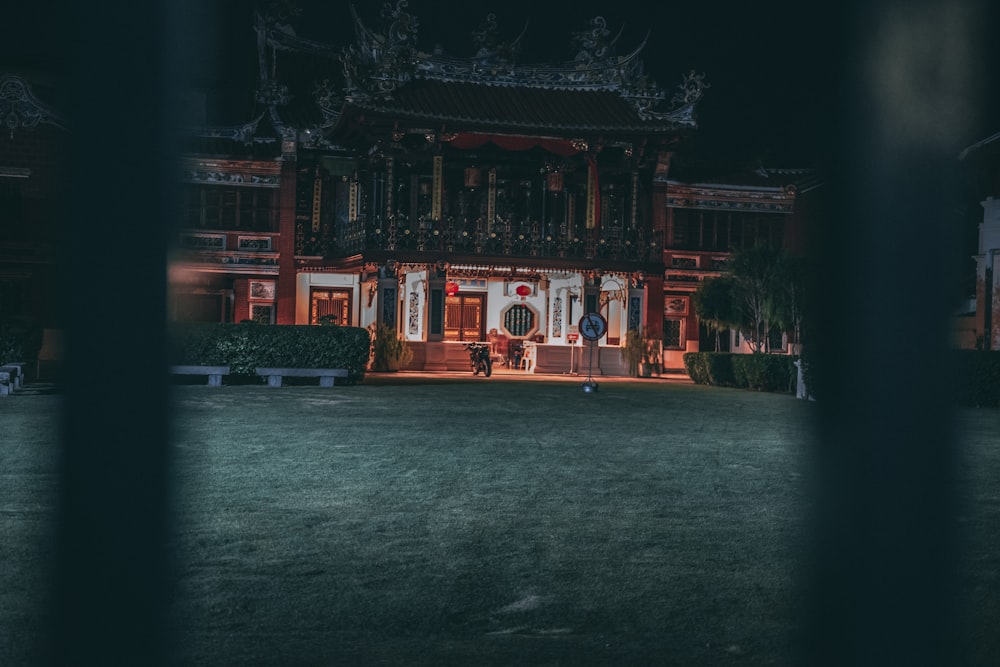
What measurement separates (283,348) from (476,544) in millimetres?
14027

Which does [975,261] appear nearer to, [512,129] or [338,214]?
[512,129]

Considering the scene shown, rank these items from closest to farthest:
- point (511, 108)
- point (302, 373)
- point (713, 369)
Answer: point (302, 373) < point (713, 369) < point (511, 108)

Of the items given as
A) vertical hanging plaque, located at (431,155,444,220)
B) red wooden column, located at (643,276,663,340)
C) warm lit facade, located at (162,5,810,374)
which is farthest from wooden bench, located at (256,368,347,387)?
red wooden column, located at (643,276,663,340)

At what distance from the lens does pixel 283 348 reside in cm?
1883

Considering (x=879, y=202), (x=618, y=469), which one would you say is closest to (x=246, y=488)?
(x=618, y=469)

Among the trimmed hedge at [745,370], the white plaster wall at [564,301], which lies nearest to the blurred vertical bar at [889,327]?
the trimmed hedge at [745,370]

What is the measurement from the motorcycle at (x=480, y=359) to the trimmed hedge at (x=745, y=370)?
15.9ft

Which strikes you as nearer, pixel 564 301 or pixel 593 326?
pixel 593 326

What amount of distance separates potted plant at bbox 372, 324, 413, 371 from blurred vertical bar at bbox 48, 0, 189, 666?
24.6 m

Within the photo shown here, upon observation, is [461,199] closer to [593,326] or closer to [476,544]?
[593,326]

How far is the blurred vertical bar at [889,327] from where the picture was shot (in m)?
0.67

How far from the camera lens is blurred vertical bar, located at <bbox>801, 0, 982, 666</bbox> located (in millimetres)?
672

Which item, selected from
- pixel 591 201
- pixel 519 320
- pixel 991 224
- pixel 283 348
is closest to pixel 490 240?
pixel 591 201

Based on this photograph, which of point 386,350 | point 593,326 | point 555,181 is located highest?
point 555,181
